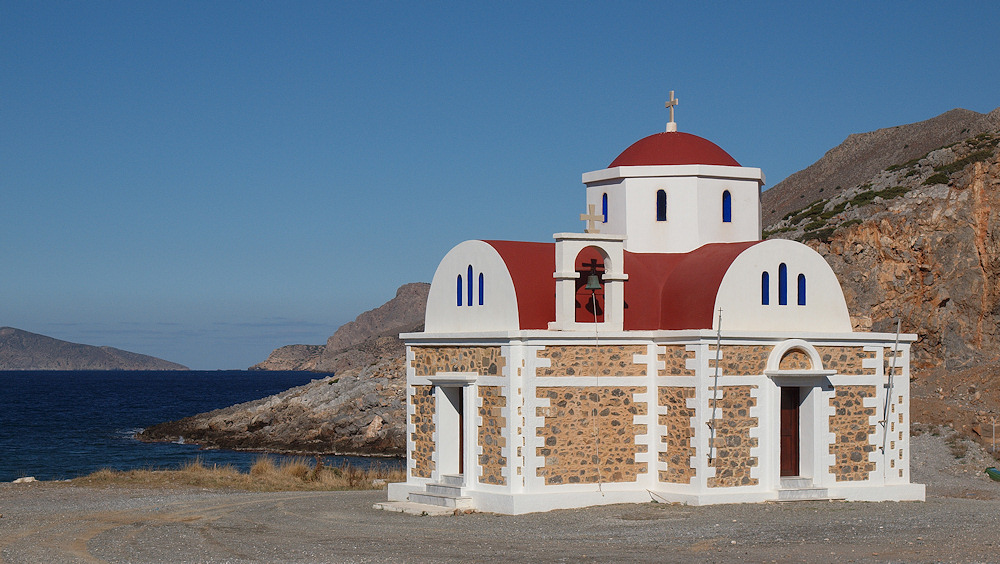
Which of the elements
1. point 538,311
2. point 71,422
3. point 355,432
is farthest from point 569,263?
point 71,422

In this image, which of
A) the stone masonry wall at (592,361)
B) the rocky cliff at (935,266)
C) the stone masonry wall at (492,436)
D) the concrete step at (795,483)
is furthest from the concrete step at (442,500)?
the rocky cliff at (935,266)

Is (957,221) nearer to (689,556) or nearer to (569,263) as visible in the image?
(569,263)

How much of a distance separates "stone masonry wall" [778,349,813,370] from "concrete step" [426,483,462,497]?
659 cm

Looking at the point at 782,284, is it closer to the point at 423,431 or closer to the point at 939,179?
the point at 423,431

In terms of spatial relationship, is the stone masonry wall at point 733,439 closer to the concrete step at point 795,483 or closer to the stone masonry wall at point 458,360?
the concrete step at point 795,483

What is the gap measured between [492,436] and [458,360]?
1823mm

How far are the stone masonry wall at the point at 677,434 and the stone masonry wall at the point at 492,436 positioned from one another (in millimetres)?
3103

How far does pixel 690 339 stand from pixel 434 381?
511 centimetres

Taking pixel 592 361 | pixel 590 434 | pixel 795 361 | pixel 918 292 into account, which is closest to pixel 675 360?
pixel 592 361

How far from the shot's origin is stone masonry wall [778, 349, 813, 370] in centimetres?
2191

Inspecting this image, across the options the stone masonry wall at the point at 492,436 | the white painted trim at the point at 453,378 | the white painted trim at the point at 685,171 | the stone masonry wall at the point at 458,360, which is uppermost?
the white painted trim at the point at 685,171

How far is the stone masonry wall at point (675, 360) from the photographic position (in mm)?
21297

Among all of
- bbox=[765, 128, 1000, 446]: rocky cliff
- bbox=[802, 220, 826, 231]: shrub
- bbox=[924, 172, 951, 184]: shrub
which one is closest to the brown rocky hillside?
bbox=[802, 220, 826, 231]: shrub

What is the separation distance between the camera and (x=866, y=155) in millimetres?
105875
